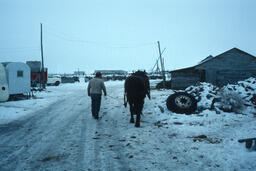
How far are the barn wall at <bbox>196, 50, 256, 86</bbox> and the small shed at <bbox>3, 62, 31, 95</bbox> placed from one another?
20475 millimetres

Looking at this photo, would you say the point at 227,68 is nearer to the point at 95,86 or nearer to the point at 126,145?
the point at 95,86

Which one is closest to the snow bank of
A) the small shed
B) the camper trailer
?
the camper trailer

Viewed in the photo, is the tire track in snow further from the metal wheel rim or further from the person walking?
the metal wheel rim

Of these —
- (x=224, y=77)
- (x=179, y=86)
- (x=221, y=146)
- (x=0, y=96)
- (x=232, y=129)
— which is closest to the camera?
(x=221, y=146)

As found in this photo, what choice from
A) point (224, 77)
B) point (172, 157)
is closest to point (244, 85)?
point (172, 157)

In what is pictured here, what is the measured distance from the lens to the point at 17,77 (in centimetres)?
1338

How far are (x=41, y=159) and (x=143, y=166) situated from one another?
2.09 meters

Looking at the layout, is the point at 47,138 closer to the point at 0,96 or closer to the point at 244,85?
the point at 0,96

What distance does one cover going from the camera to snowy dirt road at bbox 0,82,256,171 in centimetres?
337

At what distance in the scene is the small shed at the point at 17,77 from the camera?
1262 centimetres

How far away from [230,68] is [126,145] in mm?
22561

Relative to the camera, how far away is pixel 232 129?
553 cm

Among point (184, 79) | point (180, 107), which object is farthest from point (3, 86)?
point (184, 79)

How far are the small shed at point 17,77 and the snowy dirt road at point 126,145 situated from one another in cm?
712
